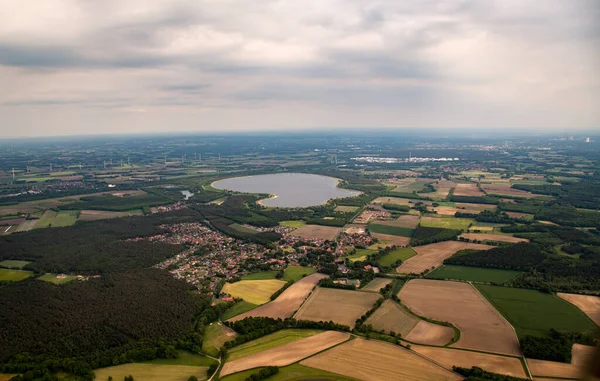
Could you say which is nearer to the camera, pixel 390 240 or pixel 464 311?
pixel 464 311

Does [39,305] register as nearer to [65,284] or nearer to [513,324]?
[65,284]

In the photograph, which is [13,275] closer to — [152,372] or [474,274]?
[152,372]

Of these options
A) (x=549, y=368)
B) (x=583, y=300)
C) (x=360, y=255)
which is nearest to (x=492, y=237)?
(x=360, y=255)

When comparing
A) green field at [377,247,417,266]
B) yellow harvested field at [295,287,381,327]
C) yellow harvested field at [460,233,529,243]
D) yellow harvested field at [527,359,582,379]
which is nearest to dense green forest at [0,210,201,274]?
yellow harvested field at [295,287,381,327]

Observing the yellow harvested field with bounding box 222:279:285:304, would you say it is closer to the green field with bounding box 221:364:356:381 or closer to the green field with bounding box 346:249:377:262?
the green field with bounding box 346:249:377:262

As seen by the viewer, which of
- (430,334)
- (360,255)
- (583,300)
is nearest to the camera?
(430,334)

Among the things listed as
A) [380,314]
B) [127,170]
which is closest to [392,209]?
[380,314]

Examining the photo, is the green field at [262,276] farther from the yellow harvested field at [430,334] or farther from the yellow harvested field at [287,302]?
the yellow harvested field at [430,334]
